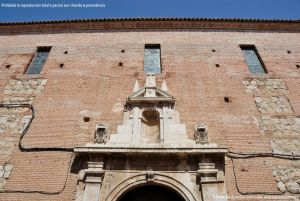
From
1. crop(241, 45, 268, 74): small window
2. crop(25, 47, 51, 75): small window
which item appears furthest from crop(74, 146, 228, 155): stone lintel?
crop(25, 47, 51, 75): small window

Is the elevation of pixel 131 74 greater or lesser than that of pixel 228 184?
greater

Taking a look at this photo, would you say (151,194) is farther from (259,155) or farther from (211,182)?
(259,155)

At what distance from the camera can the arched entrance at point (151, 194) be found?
5594 mm

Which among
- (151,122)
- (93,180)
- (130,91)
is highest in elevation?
(130,91)

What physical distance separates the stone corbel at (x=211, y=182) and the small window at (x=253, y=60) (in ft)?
13.0

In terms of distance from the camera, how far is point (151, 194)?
5645 millimetres

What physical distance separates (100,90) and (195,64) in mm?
2927

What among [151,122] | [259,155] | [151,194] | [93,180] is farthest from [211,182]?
[93,180]

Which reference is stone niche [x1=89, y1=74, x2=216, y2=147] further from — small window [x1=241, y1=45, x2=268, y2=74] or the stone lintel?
small window [x1=241, y1=45, x2=268, y2=74]

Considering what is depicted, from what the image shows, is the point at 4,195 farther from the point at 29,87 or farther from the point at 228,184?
the point at 228,184

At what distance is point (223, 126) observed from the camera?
653 cm

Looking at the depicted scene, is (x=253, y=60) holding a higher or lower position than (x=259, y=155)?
Answer: higher

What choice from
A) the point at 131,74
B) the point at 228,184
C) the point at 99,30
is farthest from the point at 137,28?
the point at 228,184

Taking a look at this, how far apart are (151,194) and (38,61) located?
573 centimetres
